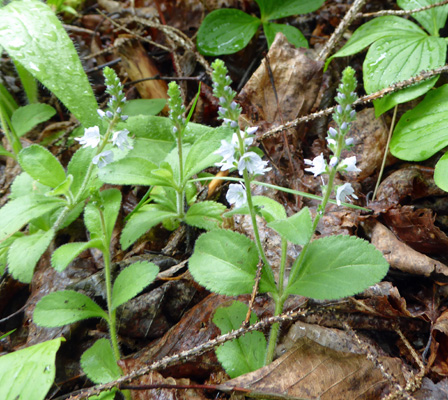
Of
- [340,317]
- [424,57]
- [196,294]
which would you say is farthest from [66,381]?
[424,57]

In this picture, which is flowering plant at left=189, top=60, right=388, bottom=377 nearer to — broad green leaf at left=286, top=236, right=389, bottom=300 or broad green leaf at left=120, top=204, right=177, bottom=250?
broad green leaf at left=286, top=236, right=389, bottom=300

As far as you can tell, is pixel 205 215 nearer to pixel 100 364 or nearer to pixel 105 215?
pixel 105 215

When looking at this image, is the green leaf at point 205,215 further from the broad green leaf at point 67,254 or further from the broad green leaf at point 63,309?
the broad green leaf at point 63,309

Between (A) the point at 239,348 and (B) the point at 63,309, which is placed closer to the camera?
(A) the point at 239,348

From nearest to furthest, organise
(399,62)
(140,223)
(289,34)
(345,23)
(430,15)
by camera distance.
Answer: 1. (140,223)
2. (399,62)
3. (430,15)
4. (345,23)
5. (289,34)

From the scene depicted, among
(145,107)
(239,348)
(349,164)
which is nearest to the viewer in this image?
(349,164)

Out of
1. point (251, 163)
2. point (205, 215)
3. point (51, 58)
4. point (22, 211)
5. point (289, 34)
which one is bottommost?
point (205, 215)

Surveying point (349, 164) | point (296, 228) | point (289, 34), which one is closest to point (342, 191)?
point (349, 164)
